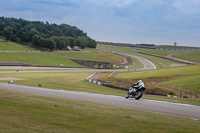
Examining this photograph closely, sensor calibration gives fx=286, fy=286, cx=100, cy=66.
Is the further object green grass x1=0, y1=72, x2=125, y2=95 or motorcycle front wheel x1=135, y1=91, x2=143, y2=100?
green grass x1=0, y1=72, x2=125, y2=95

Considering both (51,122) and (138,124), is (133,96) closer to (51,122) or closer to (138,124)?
(138,124)

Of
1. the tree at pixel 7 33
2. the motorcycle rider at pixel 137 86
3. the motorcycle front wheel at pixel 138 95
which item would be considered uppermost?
the tree at pixel 7 33

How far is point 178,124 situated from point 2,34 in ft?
456

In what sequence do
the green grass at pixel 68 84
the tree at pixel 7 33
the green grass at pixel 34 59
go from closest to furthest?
the green grass at pixel 68 84
the green grass at pixel 34 59
the tree at pixel 7 33

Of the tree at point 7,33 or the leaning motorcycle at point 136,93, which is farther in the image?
the tree at point 7,33

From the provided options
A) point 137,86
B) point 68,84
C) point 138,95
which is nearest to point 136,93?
point 138,95

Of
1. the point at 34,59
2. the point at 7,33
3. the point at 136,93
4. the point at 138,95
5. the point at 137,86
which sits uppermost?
the point at 7,33

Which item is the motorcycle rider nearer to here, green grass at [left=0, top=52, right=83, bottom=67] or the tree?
green grass at [left=0, top=52, right=83, bottom=67]

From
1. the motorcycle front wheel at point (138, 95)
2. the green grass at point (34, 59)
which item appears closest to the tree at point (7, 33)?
the green grass at point (34, 59)

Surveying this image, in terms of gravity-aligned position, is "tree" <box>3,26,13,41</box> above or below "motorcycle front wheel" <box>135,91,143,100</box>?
above

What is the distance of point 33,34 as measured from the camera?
438ft

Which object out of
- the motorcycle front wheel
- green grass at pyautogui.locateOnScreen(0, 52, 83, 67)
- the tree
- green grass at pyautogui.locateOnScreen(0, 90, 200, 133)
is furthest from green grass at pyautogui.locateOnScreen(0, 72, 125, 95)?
the tree

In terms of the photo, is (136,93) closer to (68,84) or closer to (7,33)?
(68,84)

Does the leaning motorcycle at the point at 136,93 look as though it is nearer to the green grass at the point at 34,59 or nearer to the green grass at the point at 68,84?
the green grass at the point at 68,84
